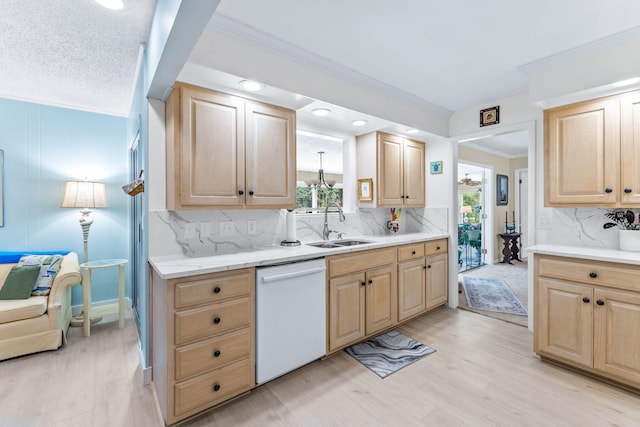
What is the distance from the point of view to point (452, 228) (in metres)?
3.64

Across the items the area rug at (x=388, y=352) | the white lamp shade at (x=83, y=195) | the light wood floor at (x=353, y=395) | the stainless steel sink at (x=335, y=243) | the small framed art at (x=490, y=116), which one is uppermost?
the small framed art at (x=490, y=116)

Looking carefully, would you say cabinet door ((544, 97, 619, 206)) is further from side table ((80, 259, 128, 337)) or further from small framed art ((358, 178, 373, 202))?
side table ((80, 259, 128, 337))

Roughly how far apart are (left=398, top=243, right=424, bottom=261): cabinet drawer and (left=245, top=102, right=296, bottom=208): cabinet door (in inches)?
49.8

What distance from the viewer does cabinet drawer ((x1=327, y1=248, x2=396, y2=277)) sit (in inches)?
93.1

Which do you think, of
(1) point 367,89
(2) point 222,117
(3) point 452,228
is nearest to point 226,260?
(2) point 222,117

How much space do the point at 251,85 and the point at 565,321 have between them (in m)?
2.99

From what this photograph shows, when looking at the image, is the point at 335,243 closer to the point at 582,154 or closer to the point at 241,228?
the point at 241,228

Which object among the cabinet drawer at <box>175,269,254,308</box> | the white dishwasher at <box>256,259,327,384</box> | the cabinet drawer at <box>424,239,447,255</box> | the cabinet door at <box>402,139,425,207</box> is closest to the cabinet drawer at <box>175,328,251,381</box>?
the white dishwasher at <box>256,259,327,384</box>

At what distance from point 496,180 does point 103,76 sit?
6.74 metres

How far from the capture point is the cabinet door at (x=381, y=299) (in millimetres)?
2641

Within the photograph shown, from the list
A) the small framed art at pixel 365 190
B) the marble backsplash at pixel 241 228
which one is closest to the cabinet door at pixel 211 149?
the marble backsplash at pixel 241 228

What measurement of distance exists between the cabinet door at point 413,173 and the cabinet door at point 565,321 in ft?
5.34

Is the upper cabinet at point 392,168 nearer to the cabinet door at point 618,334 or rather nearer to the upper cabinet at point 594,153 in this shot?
the upper cabinet at point 594,153

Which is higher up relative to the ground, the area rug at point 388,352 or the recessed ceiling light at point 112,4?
the recessed ceiling light at point 112,4
